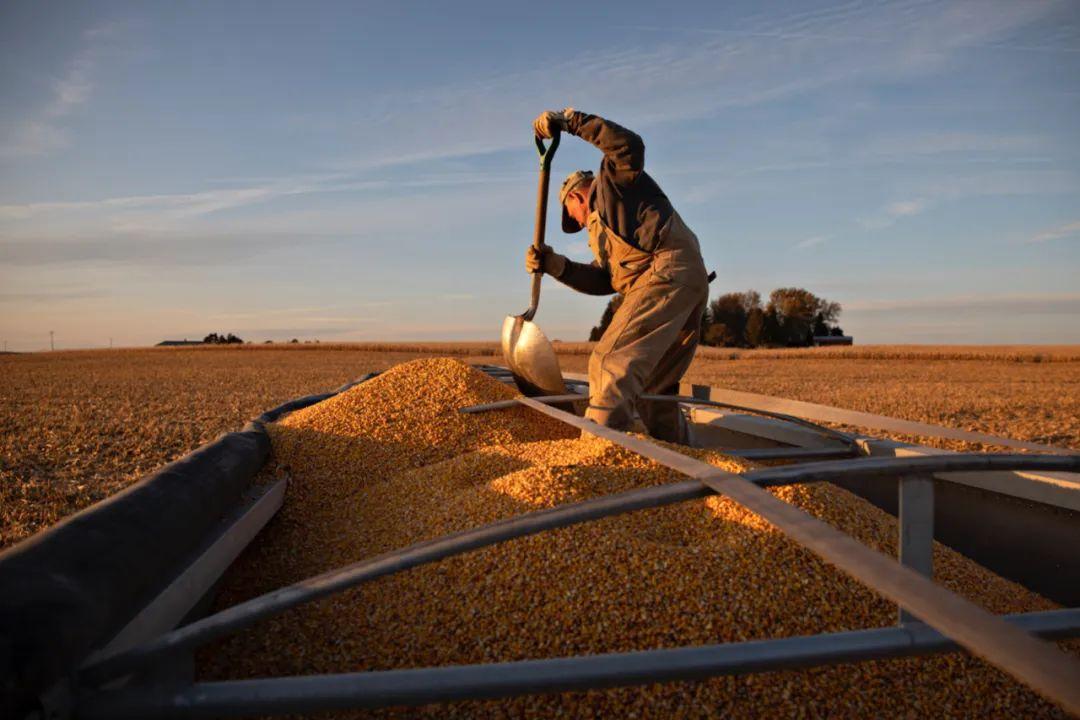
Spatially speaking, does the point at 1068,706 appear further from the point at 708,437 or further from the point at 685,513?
the point at 708,437

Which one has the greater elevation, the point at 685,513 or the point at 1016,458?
the point at 1016,458

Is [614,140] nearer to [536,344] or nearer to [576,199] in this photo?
[576,199]

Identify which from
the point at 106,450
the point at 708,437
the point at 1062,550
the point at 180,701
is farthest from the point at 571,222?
the point at 180,701

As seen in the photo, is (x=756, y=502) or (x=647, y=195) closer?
(x=756, y=502)

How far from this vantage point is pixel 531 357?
3.70 m

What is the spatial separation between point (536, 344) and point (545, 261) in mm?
417

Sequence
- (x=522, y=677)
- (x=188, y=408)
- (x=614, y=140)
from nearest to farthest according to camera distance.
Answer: (x=522, y=677), (x=614, y=140), (x=188, y=408)

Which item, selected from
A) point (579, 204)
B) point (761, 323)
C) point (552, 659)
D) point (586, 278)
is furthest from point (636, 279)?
point (761, 323)

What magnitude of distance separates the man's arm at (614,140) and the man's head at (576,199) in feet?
1.15

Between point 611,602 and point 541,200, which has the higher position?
point 541,200

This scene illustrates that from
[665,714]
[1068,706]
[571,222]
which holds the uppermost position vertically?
[571,222]

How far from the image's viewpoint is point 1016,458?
1481 mm

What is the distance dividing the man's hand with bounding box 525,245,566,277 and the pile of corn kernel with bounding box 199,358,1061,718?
155cm

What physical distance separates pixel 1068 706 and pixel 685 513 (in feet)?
4.19
